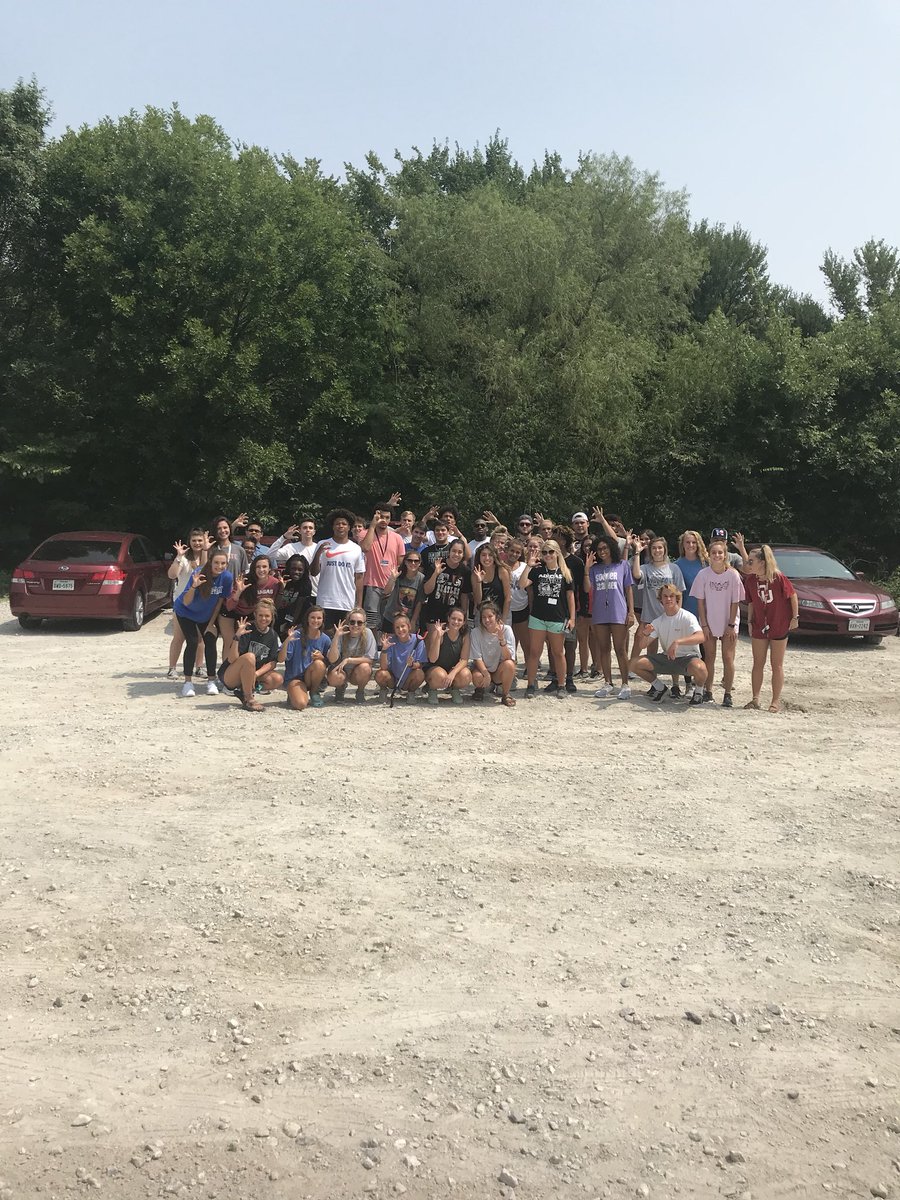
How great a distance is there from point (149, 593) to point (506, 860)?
12.4m

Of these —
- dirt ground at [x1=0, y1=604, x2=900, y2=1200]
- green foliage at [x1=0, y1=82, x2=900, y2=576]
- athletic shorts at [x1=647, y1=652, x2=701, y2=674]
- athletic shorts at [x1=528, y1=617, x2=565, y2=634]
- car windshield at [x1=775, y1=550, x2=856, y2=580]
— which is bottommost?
dirt ground at [x1=0, y1=604, x2=900, y2=1200]

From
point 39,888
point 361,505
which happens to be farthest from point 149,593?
point 39,888

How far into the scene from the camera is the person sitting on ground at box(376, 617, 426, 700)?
35.3 ft

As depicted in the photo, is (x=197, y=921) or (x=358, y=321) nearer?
(x=197, y=921)

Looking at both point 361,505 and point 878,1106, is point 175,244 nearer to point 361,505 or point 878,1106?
point 361,505

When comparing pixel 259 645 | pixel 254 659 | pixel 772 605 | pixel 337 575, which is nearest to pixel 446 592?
pixel 337 575

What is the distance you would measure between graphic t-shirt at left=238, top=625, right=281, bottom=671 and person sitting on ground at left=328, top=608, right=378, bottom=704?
0.58 meters

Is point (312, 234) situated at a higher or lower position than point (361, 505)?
higher

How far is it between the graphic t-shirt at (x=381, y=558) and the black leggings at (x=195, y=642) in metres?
1.86

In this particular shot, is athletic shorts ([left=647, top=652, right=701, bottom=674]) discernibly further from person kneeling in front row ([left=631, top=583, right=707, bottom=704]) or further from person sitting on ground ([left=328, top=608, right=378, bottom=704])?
person sitting on ground ([left=328, top=608, right=378, bottom=704])

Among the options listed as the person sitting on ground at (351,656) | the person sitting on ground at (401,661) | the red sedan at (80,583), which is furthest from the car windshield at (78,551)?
the person sitting on ground at (401,661)

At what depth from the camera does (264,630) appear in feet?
34.3

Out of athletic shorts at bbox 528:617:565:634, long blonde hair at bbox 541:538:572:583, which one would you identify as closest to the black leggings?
athletic shorts at bbox 528:617:565:634

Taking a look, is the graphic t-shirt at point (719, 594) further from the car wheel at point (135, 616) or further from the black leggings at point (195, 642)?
the car wheel at point (135, 616)
